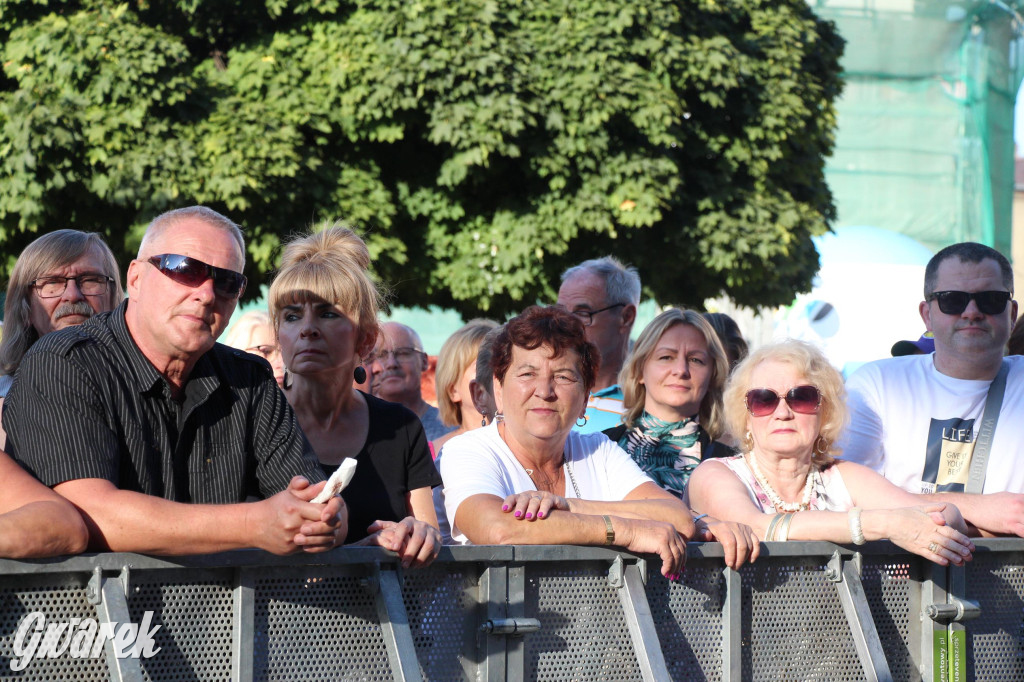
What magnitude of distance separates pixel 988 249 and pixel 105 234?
35.0ft

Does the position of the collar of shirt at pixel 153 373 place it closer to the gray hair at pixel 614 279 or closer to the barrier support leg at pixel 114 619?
the barrier support leg at pixel 114 619

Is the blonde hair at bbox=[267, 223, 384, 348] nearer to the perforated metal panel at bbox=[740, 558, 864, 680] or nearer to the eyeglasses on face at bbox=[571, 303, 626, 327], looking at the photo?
the perforated metal panel at bbox=[740, 558, 864, 680]

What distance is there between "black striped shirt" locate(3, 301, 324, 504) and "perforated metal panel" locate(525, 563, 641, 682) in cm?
68

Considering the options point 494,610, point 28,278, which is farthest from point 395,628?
point 28,278

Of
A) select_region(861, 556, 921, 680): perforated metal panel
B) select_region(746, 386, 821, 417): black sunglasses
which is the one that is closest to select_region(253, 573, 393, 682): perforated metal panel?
select_region(861, 556, 921, 680): perforated metal panel

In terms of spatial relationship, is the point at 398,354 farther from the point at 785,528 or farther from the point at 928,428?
the point at 785,528

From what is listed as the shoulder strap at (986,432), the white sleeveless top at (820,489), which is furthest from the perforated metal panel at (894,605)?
the shoulder strap at (986,432)

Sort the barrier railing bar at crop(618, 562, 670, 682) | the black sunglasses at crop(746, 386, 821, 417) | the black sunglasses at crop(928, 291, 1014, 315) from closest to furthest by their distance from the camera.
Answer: the barrier railing bar at crop(618, 562, 670, 682)
the black sunglasses at crop(746, 386, 821, 417)
the black sunglasses at crop(928, 291, 1014, 315)

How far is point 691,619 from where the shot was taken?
11.0ft

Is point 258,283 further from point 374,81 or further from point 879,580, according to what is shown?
point 879,580

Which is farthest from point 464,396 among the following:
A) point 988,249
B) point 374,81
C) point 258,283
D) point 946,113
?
point 946,113

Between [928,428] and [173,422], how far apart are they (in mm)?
2855

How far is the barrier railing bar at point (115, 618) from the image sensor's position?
2.59 metres

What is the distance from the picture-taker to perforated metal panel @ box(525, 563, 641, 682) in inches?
123
